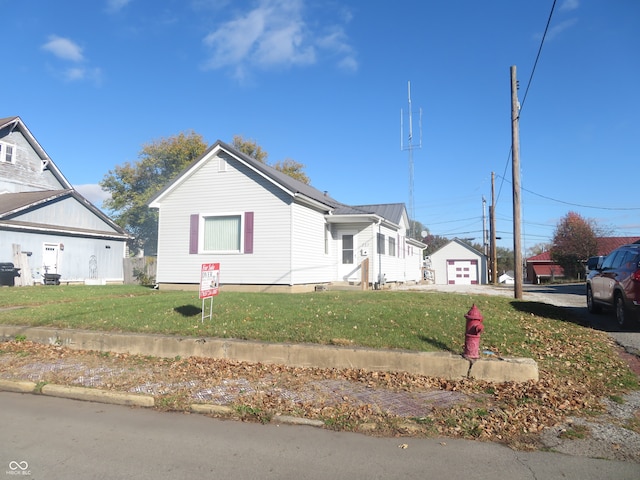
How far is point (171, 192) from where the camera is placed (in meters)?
17.3

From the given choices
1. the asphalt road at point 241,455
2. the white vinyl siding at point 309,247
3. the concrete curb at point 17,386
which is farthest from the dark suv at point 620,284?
the concrete curb at point 17,386

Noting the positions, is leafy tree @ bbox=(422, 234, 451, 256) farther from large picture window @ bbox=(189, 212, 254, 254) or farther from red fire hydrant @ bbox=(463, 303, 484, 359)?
red fire hydrant @ bbox=(463, 303, 484, 359)

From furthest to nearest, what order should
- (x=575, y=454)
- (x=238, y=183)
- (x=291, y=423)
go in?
(x=238, y=183) → (x=291, y=423) → (x=575, y=454)

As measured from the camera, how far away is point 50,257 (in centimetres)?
2347

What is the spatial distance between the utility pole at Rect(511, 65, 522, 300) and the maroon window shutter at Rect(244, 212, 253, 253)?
8846 millimetres

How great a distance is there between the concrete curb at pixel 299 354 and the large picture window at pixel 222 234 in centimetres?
816

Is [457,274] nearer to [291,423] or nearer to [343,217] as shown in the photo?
[343,217]

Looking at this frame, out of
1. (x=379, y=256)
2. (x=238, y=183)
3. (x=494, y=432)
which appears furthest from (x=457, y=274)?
(x=494, y=432)

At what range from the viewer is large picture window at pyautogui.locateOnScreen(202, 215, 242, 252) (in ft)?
53.7

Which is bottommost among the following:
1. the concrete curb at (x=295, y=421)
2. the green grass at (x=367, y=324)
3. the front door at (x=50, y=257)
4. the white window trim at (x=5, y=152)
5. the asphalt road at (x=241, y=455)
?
the asphalt road at (x=241, y=455)

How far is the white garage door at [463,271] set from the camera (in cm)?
4241

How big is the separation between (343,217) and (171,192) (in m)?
6.98

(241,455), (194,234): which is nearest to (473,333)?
(241,455)

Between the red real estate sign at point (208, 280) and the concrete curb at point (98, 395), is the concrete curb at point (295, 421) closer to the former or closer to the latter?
the concrete curb at point (98, 395)
